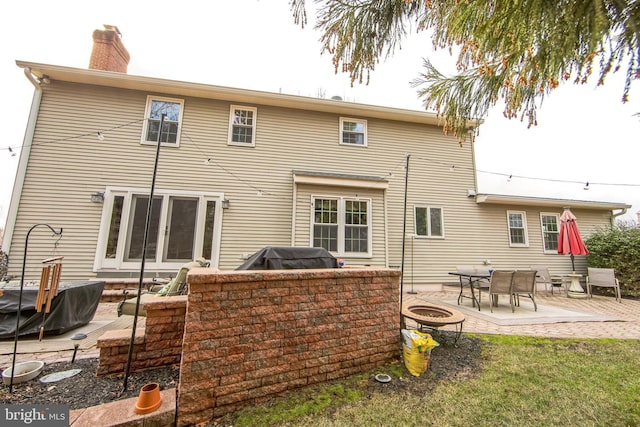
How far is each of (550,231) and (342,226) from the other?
810cm

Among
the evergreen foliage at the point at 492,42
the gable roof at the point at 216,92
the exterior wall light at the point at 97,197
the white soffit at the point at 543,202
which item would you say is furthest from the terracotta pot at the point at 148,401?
the white soffit at the point at 543,202

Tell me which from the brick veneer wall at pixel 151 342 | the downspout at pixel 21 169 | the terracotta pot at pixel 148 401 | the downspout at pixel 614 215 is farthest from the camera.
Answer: the downspout at pixel 614 215

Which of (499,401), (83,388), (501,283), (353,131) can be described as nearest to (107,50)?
(353,131)

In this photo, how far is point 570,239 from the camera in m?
7.54

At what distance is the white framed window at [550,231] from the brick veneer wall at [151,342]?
11.8 m

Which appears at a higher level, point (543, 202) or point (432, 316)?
point (543, 202)

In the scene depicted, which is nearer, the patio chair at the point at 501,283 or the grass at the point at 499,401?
the grass at the point at 499,401

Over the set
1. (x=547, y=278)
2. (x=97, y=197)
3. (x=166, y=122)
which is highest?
(x=166, y=122)

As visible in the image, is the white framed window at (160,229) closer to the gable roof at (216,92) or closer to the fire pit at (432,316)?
the gable roof at (216,92)

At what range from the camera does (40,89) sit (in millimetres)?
6750

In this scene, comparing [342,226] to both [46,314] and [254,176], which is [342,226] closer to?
[254,176]

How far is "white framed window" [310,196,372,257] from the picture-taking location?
7641 mm

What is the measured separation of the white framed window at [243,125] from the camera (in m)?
7.76

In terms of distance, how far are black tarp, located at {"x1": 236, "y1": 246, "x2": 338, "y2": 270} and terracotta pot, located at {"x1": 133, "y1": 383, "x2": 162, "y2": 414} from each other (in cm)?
123
